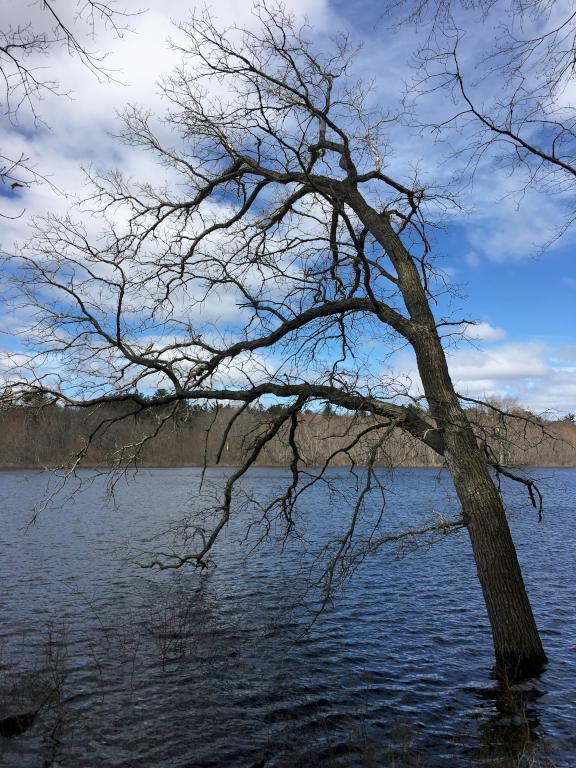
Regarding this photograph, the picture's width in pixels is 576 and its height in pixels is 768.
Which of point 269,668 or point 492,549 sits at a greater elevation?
point 492,549

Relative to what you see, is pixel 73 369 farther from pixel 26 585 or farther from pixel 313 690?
pixel 26 585

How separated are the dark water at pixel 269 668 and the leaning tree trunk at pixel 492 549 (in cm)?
35

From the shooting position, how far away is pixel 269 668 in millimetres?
8656

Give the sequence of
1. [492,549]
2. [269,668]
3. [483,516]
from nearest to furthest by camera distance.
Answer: [492,549], [483,516], [269,668]

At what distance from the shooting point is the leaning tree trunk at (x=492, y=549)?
7.59m

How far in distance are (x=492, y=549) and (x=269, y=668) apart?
3703 mm

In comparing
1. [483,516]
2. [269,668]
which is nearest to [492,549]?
[483,516]

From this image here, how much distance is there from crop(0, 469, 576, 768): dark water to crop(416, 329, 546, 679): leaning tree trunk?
0.35m

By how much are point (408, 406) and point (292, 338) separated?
273 cm


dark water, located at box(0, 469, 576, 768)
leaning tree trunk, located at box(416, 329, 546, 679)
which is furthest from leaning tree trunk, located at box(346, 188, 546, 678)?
dark water, located at box(0, 469, 576, 768)

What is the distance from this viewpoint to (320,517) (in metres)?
28.7

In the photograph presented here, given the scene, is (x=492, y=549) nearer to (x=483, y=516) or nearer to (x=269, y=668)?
(x=483, y=516)

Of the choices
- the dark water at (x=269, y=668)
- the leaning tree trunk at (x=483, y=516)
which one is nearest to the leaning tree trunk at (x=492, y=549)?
the leaning tree trunk at (x=483, y=516)

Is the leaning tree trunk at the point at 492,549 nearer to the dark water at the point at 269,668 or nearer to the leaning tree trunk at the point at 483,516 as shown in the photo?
the leaning tree trunk at the point at 483,516
